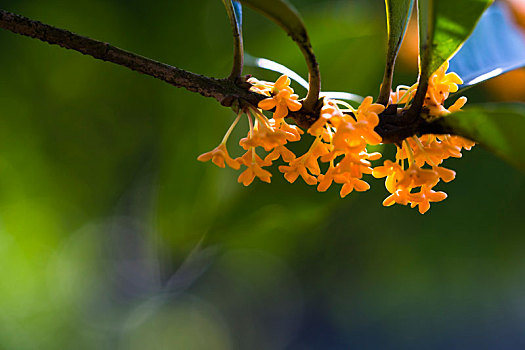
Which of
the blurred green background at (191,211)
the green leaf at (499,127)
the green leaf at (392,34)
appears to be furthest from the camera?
the blurred green background at (191,211)

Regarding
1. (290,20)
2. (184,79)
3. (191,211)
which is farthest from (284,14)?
(191,211)

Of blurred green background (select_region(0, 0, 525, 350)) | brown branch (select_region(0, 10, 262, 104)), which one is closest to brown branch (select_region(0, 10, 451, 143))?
brown branch (select_region(0, 10, 262, 104))

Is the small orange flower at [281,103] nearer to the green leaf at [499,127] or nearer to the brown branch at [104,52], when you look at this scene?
the brown branch at [104,52]

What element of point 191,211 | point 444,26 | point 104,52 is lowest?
point 191,211

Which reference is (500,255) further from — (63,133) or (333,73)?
(63,133)

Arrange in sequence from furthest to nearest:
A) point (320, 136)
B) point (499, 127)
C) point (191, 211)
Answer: point (191, 211), point (320, 136), point (499, 127)

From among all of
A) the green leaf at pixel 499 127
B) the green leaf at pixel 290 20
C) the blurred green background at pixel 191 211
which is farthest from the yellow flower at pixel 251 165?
the blurred green background at pixel 191 211

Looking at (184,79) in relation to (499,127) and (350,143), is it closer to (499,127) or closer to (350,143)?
(350,143)
